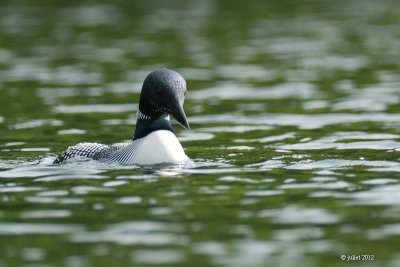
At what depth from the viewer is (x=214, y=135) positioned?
12.1 meters

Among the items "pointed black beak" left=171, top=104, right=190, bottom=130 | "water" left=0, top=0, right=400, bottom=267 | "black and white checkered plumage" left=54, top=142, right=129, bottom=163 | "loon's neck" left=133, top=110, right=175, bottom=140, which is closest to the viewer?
"water" left=0, top=0, right=400, bottom=267

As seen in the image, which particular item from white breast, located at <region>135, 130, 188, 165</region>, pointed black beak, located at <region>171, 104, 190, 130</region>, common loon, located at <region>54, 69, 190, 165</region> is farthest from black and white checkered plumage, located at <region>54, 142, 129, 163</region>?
pointed black beak, located at <region>171, 104, 190, 130</region>

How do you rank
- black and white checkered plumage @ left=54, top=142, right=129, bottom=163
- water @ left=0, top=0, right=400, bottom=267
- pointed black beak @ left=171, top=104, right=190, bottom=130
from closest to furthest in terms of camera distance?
water @ left=0, top=0, right=400, bottom=267
pointed black beak @ left=171, top=104, right=190, bottom=130
black and white checkered plumage @ left=54, top=142, right=129, bottom=163

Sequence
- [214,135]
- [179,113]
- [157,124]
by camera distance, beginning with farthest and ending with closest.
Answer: [214,135]
[157,124]
[179,113]

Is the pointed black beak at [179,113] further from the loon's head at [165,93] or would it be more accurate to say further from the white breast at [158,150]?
the white breast at [158,150]

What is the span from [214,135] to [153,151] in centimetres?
252

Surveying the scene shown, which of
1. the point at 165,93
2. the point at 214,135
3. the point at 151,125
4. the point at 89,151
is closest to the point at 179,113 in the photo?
the point at 165,93

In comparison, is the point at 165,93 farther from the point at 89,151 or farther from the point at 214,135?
the point at 214,135

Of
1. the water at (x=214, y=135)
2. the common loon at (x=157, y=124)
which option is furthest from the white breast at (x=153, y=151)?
the water at (x=214, y=135)

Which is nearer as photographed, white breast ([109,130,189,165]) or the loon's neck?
white breast ([109,130,189,165])

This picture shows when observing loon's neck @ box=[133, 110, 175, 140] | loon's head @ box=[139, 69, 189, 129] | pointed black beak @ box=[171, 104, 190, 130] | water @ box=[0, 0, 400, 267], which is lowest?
water @ box=[0, 0, 400, 267]

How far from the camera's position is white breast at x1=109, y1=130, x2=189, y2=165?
969 cm

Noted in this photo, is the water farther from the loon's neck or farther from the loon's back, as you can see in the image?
the loon's neck

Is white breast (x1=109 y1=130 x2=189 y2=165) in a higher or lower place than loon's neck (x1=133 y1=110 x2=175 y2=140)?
lower
